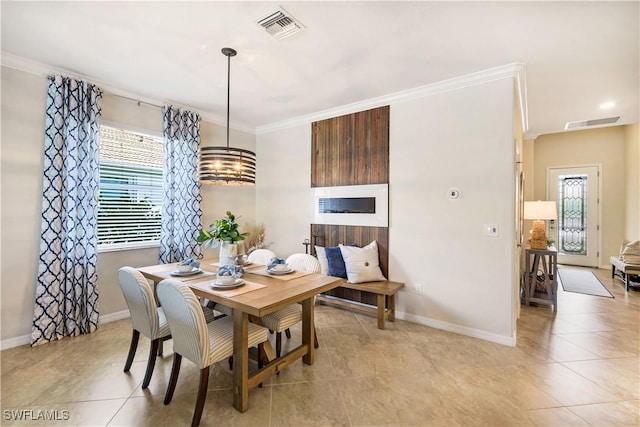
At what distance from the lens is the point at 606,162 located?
622cm

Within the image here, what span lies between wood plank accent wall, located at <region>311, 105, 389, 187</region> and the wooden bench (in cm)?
129

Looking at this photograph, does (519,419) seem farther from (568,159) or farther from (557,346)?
(568,159)

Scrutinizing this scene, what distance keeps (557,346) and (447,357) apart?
118cm

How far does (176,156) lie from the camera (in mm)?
3814

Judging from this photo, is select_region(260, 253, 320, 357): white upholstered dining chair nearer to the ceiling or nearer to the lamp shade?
the ceiling

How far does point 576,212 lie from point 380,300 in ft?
20.6

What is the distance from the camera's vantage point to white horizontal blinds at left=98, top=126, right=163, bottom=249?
3.36m

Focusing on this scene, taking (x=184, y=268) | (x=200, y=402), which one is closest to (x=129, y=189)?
(x=184, y=268)

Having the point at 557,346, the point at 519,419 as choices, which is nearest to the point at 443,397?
the point at 519,419

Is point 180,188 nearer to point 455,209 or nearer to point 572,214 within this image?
point 455,209

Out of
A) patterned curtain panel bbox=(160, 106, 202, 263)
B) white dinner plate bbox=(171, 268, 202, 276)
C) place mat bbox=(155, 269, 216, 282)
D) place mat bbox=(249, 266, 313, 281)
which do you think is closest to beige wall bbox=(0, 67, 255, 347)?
patterned curtain panel bbox=(160, 106, 202, 263)

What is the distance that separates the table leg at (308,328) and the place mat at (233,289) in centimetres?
43

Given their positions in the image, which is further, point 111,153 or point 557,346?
point 111,153

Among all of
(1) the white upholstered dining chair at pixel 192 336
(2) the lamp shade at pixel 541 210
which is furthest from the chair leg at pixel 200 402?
Result: (2) the lamp shade at pixel 541 210
